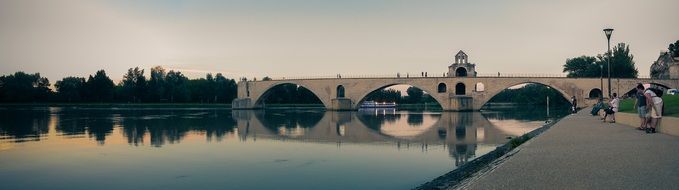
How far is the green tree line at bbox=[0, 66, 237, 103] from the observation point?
9406 cm

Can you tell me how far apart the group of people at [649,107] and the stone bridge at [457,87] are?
166 feet

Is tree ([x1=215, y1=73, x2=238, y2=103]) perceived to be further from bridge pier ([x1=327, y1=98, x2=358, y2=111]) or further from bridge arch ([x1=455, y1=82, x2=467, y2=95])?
bridge arch ([x1=455, y1=82, x2=467, y2=95])

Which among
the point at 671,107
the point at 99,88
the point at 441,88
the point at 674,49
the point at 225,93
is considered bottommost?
the point at 671,107

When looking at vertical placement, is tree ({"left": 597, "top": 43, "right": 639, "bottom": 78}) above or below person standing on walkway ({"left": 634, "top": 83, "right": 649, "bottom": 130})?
above

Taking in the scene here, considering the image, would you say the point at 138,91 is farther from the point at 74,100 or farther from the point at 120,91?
the point at 74,100

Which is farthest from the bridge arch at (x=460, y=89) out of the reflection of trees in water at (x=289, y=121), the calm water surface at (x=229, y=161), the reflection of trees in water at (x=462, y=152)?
the reflection of trees in water at (x=462, y=152)

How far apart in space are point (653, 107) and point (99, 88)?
326 ft

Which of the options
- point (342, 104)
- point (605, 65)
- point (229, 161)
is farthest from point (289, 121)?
point (605, 65)

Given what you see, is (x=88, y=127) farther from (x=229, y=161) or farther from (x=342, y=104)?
(x=342, y=104)

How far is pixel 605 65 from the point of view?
274 feet

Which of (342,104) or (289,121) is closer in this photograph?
(289,121)

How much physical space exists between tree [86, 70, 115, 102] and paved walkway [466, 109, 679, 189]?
99093mm

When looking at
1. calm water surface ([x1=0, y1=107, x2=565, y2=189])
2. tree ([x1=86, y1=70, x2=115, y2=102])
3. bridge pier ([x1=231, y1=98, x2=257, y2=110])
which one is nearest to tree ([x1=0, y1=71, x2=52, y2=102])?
tree ([x1=86, y1=70, x2=115, y2=102])

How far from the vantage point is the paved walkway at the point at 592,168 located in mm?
6074
